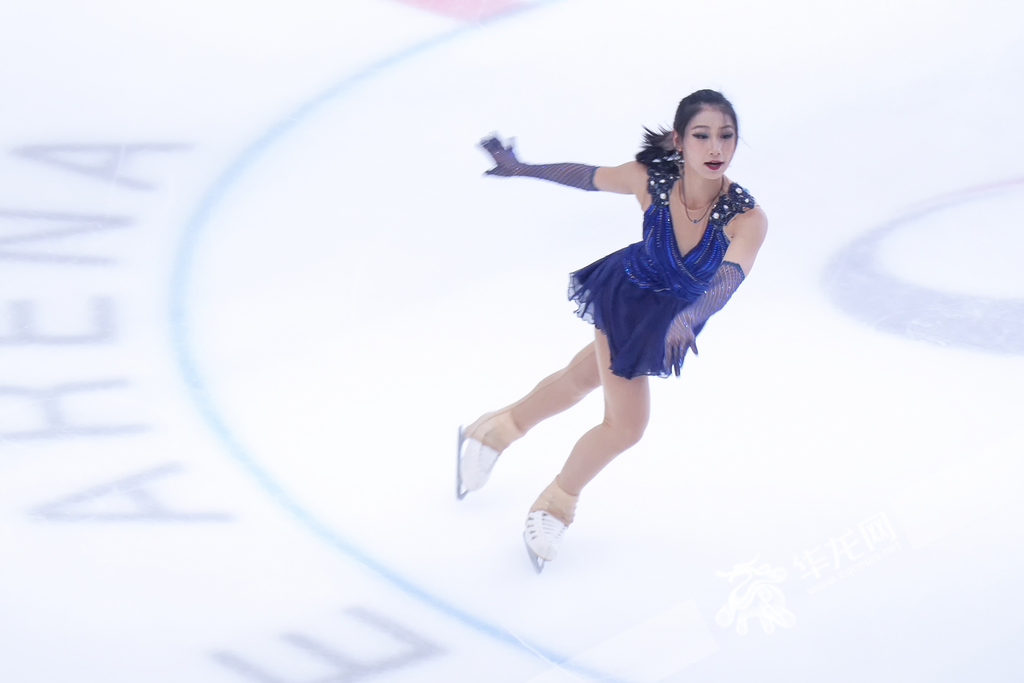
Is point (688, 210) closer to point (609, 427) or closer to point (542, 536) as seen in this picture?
point (609, 427)

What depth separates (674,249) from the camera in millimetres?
2387

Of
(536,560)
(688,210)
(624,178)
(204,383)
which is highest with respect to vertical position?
(624,178)

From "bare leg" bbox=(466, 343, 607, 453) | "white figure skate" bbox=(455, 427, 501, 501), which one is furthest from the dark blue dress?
"white figure skate" bbox=(455, 427, 501, 501)

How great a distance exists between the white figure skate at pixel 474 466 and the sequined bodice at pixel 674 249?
0.69m

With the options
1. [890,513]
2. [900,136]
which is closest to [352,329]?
[890,513]

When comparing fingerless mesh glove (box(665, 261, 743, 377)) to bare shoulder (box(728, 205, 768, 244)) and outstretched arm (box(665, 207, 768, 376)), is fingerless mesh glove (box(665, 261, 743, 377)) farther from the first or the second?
bare shoulder (box(728, 205, 768, 244))

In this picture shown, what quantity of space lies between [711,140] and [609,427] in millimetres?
698

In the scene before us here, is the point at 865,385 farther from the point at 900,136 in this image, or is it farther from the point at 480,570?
the point at 900,136

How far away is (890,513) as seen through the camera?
2.89 metres

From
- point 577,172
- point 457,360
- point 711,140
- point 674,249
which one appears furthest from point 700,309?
point 457,360

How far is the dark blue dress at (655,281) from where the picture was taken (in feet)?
7.76

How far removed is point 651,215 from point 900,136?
2962mm

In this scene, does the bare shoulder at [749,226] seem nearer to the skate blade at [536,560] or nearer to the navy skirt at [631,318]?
the navy skirt at [631,318]

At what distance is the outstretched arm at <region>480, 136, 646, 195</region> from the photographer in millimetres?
2531
